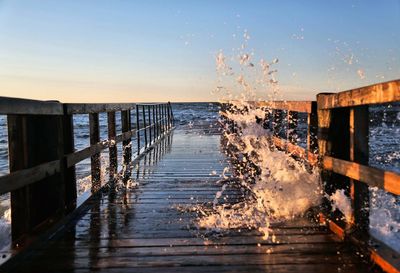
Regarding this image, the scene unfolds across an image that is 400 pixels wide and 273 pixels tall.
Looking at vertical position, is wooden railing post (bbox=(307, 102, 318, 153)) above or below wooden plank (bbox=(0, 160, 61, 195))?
above

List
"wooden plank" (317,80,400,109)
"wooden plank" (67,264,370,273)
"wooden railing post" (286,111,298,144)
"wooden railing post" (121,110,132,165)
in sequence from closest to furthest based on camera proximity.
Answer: "wooden plank" (317,80,400,109), "wooden plank" (67,264,370,273), "wooden railing post" (286,111,298,144), "wooden railing post" (121,110,132,165)

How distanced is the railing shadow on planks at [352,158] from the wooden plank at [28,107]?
2.52m

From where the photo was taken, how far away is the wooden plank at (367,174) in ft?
9.84

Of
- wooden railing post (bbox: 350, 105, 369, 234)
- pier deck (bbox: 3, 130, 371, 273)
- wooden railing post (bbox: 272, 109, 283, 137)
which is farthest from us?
wooden railing post (bbox: 272, 109, 283, 137)

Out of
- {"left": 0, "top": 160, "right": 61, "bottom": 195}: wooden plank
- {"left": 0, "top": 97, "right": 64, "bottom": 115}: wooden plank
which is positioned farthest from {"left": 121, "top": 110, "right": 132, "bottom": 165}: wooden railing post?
{"left": 0, "top": 160, "right": 61, "bottom": 195}: wooden plank

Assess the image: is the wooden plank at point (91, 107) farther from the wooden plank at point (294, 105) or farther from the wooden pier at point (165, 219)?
the wooden plank at point (294, 105)

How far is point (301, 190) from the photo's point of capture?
5.04 metres

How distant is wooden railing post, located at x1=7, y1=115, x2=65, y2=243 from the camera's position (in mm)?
3973

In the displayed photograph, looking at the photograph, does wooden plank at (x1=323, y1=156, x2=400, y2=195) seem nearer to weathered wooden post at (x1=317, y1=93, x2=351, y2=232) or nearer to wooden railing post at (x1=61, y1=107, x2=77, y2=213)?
weathered wooden post at (x1=317, y1=93, x2=351, y2=232)

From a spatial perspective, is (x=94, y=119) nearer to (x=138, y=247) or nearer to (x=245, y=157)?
(x=138, y=247)

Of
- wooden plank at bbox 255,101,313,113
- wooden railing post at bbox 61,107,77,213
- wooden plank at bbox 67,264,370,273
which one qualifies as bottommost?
wooden plank at bbox 67,264,370,273

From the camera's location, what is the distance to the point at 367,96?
3.38 meters

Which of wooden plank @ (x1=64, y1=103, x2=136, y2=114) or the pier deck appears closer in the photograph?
the pier deck

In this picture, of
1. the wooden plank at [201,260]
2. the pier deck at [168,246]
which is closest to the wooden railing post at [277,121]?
the pier deck at [168,246]
